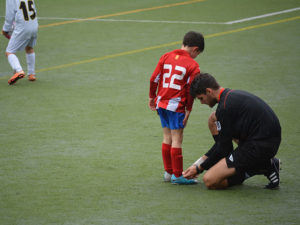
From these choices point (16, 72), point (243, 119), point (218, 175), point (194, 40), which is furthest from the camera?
point (16, 72)

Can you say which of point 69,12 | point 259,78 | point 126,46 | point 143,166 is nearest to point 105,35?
point 126,46

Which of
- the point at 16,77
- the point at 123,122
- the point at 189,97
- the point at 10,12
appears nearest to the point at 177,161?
the point at 189,97

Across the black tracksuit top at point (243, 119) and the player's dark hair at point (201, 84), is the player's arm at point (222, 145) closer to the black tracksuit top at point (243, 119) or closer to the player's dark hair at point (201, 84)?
A: the black tracksuit top at point (243, 119)

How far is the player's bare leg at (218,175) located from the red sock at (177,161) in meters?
0.30

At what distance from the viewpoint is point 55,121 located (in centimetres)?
788

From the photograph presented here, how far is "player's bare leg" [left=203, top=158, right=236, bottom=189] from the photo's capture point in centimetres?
526

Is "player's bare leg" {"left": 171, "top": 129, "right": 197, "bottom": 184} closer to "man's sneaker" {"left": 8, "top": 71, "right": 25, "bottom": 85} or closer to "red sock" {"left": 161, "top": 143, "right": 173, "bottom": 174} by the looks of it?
"red sock" {"left": 161, "top": 143, "right": 173, "bottom": 174}

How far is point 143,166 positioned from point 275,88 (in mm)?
4205

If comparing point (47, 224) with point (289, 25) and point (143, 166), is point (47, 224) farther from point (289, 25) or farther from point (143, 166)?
point (289, 25)

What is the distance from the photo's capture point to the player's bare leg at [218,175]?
5.26m

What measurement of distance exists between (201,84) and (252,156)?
881 millimetres

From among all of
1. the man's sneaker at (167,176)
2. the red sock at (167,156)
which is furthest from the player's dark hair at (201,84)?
the man's sneaker at (167,176)

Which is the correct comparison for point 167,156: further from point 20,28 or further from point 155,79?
point 20,28

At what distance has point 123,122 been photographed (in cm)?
780
